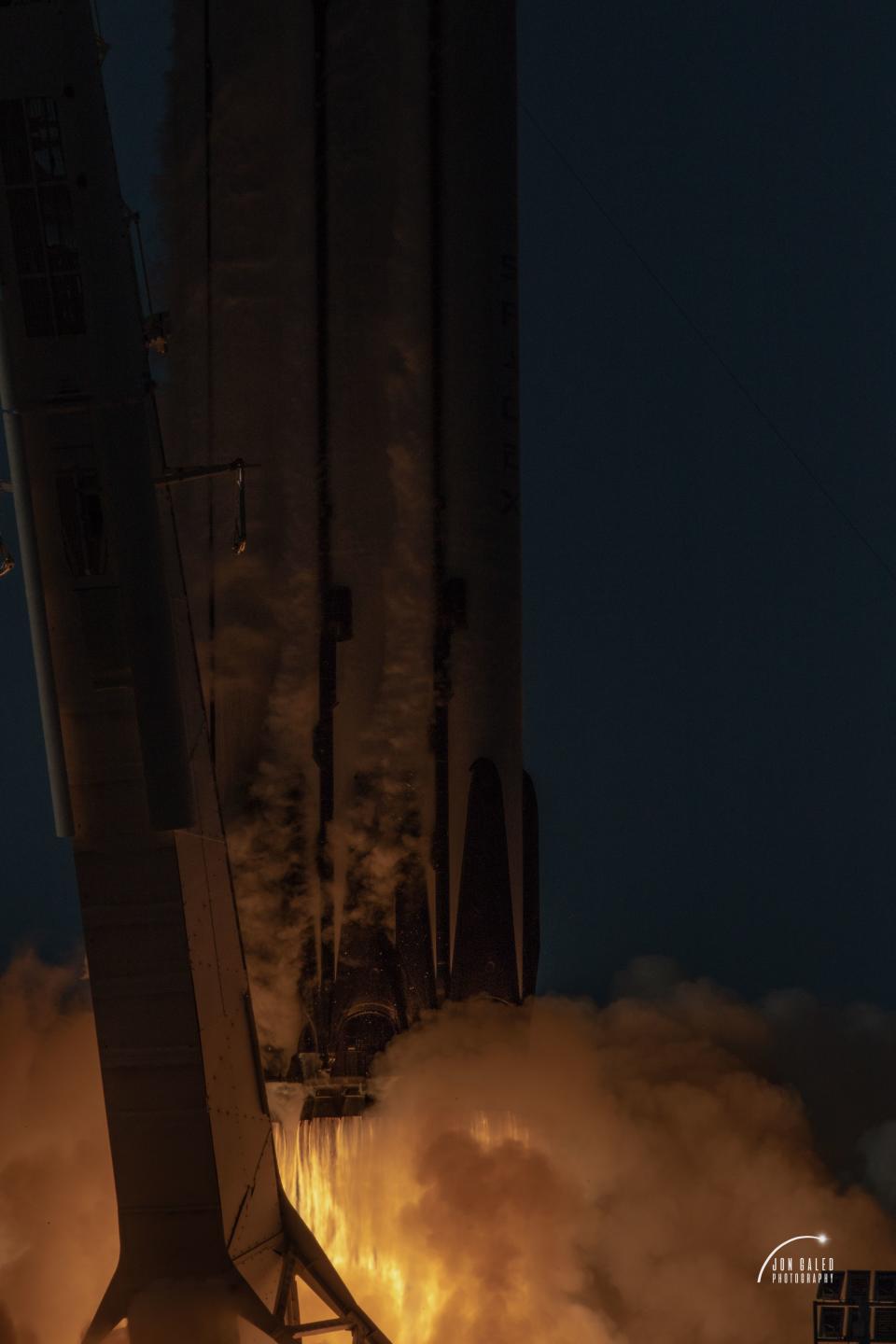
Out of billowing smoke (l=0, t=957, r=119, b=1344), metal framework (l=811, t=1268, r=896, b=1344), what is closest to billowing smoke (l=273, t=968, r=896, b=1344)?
metal framework (l=811, t=1268, r=896, b=1344)

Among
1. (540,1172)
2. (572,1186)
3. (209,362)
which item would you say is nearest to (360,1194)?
(540,1172)

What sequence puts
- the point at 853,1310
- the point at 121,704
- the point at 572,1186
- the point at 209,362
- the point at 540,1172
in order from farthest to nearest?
the point at 853,1310 < the point at 572,1186 < the point at 540,1172 < the point at 209,362 < the point at 121,704

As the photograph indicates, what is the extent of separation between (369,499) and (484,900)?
3.05 meters

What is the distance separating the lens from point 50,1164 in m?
9.68

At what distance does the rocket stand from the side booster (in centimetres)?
177

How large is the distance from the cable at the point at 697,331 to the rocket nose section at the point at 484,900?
3.67 m

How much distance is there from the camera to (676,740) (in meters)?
10.5

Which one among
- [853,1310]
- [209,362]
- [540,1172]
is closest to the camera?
[209,362]

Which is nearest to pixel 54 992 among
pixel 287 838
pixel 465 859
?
pixel 287 838

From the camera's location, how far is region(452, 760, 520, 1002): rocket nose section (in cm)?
951

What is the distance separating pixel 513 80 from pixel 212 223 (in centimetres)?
243

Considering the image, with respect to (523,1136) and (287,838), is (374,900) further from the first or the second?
(523,1136)

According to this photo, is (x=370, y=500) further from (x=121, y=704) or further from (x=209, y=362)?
(x=121, y=704)

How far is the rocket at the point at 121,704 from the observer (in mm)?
6387
